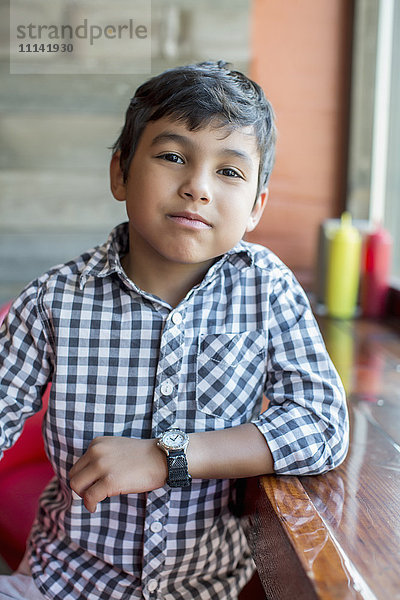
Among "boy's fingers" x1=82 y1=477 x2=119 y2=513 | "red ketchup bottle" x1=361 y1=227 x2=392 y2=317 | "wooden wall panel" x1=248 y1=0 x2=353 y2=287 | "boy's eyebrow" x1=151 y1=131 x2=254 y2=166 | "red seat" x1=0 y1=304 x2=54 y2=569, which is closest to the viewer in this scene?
"boy's fingers" x1=82 y1=477 x2=119 y2=513

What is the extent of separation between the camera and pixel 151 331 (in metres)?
1.02

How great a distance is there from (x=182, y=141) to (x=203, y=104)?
0.07m

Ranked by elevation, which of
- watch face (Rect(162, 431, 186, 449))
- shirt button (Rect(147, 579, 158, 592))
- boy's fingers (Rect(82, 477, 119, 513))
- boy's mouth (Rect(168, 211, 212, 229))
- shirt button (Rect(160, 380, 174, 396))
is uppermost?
boy's mouth (Rect(168, 211, 212, 229))

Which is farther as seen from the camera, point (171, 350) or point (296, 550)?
point (171, 350)

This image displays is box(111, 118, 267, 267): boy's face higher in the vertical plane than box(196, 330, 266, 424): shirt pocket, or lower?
higher

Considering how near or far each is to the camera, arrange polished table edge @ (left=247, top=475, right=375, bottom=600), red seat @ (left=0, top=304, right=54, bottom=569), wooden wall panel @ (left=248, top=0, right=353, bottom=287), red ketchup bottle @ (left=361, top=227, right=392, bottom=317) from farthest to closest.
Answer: wooden wall panel @ (left=248, top=0, right=353, bottom=287)
red ketchup bottle @ (left=361, top=227, right=392, bottom=317)
red seat @ (left=0, top=304, right=54, bottom=569)
polished table edge @ (left=247, top=475, right=375, bottom=600)

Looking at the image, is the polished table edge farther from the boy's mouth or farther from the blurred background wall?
the blurred background wall

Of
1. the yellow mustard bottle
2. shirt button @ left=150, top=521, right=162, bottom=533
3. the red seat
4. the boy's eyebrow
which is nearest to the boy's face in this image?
the boy's eyebrow

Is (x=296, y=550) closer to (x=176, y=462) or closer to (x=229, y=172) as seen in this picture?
(x=176, y=462)

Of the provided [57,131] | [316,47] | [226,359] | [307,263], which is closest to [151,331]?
[226,359]

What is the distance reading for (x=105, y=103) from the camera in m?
2.04

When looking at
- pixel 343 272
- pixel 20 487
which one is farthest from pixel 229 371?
pixel 343 272

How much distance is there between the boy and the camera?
3.19ft

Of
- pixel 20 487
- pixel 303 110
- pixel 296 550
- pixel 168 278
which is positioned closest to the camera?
pixel 296 550
